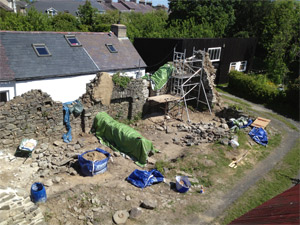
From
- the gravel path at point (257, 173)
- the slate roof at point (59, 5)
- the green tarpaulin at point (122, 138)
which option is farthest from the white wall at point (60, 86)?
the slate roof at point (59, 5)

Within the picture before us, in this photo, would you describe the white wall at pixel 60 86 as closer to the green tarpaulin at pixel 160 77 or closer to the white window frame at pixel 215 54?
the green tarpaulin at pixel 160 77

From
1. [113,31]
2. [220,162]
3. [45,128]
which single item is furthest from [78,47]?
[220,162]

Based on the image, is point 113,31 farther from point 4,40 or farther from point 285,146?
point 285,146

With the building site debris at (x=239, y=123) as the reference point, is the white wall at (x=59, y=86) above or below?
above

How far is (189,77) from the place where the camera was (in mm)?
21312

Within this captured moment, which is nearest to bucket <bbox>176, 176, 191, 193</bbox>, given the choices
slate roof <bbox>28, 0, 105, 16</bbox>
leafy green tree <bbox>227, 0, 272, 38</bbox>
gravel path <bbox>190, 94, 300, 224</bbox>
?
gravel path <bbox>190, 94, 300, 224</bbox>

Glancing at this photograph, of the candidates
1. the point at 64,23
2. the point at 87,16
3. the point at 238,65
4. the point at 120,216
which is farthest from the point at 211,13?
the point at 120,216

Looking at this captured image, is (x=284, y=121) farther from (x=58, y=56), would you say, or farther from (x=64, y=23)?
(x=64, y=23)

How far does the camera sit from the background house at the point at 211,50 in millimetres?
25984

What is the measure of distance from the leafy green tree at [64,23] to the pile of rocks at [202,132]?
1963cm

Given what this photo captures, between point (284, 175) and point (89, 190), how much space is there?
10.7 meters

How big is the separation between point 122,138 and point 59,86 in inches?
262

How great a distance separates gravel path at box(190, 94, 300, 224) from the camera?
11.3 meters

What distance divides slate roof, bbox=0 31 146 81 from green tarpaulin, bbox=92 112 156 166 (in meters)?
4.64
